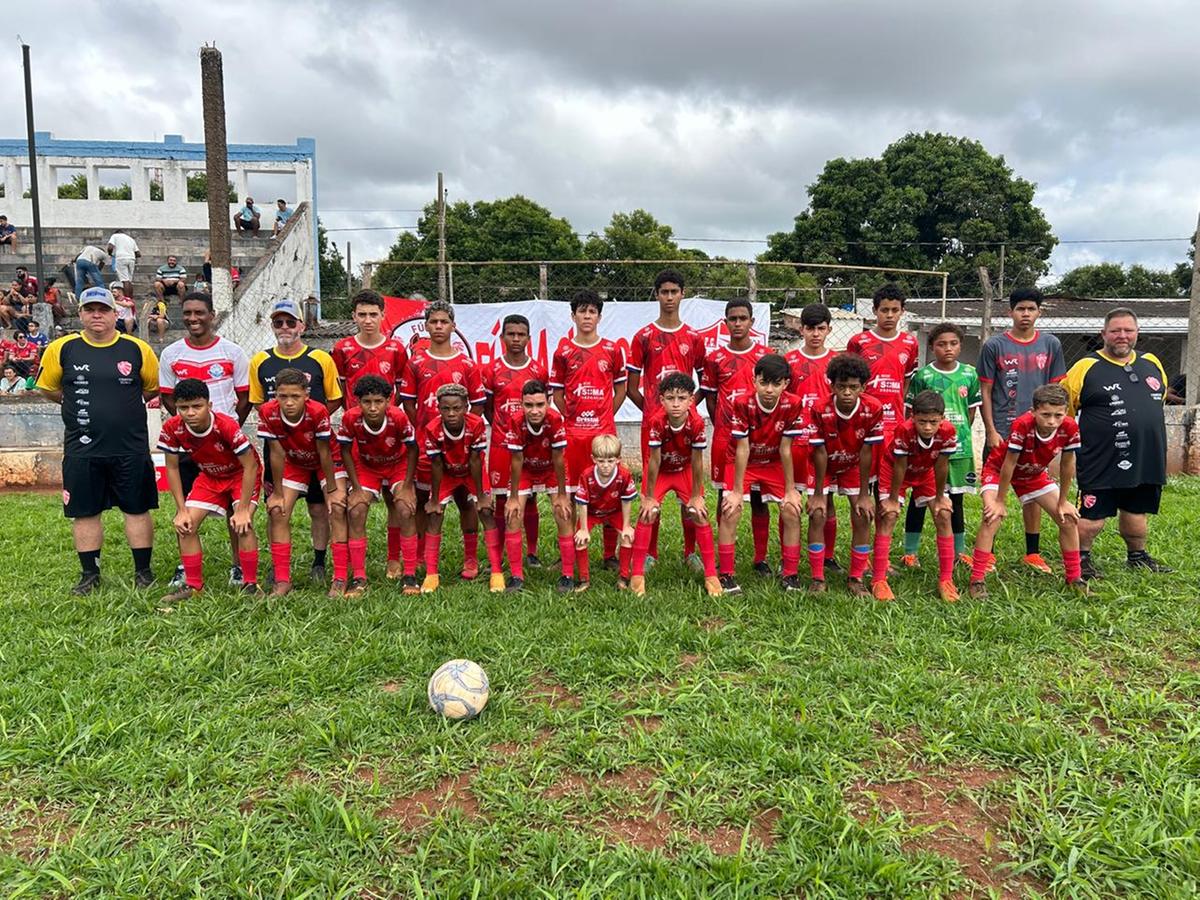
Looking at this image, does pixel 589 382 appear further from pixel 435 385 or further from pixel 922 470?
pixel 922 470

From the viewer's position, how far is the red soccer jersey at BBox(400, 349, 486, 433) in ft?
18.2

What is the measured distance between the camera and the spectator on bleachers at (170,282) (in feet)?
48.1

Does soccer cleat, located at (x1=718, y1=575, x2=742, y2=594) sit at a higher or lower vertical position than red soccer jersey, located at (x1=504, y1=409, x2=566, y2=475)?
lower

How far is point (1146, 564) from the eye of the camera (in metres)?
5.37

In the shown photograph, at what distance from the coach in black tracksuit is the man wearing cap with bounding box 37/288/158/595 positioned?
6623 millimetres

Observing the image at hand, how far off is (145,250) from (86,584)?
16.6 meters

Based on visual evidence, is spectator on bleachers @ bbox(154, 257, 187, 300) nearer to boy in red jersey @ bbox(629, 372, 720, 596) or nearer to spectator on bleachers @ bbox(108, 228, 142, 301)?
spectator on bleachers @ bbox(108, 228, 142, 301)

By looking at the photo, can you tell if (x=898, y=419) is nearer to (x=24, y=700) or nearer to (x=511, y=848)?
(x=511, y=848)

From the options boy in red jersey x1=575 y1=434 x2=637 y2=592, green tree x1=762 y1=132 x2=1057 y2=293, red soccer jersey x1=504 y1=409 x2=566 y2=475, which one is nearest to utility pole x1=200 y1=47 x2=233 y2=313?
red soccer jersey x1=504 y1=409 x2=566 y2=475

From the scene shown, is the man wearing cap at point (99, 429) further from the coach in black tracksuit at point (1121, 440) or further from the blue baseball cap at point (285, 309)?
the coach in black tracksuit at point (1121, 440)

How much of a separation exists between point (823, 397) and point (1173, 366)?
64.9 ft

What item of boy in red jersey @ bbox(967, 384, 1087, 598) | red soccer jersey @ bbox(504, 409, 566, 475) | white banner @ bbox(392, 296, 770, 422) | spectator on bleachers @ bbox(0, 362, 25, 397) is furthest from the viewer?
spectator on bleachers @ bbox(0, 362, 25, 397)

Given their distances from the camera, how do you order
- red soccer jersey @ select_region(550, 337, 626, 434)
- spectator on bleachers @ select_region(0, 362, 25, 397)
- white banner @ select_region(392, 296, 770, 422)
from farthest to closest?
spectator on bleachers @ select_region(0, 362, 25, 397)
white banner @ select_region(392, 296, 770, 422)
red soccer jersey @ select_region(550, 337, 626, 434)

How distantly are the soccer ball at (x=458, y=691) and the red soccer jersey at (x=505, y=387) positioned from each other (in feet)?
7.31
